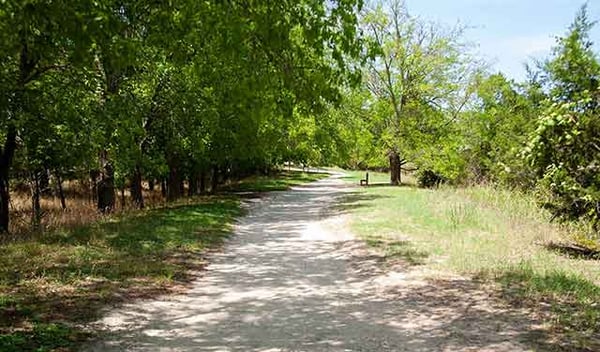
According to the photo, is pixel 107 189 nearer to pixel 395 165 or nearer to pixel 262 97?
pixel 262 97

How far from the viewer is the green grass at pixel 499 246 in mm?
6719

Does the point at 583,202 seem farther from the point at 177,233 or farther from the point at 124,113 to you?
the point at 124,113

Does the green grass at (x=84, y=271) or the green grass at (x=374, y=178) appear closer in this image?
the green grass at (x=84, y=271)

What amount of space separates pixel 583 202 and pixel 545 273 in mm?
3767

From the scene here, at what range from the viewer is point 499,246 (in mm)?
10555

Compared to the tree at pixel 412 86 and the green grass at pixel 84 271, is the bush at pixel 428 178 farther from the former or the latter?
the green grass at pixel 84 271

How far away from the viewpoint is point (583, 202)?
36.3ft

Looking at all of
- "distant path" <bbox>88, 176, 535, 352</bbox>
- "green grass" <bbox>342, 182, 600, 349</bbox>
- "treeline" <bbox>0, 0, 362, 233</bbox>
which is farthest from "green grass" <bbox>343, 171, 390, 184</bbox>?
"distant path" <bbox>88, 176, 535, 352</bbox>

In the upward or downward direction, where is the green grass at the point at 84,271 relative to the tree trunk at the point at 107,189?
downward

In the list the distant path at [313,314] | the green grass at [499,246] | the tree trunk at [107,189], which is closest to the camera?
the distant path at [313,314]

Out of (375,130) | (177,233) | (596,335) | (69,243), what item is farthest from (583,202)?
(375,130)

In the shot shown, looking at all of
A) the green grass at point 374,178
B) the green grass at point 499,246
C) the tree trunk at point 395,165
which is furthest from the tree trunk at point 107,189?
the green grass at point 374,178

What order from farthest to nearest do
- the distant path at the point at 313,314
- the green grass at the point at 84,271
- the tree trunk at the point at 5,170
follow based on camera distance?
the tree trunk at the point at 5,170
the green grass at the point at 84,271
the distant path at the point at 313,314

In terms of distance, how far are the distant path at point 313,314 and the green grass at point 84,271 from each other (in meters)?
0.47
